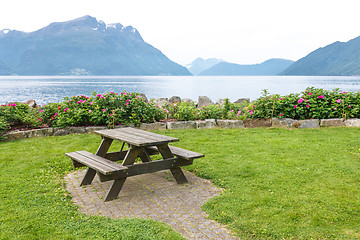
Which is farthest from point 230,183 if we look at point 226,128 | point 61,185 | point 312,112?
point 312,112

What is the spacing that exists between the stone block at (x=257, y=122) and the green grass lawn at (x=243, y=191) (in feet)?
5.65

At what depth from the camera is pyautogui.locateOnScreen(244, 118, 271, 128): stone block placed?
9.42 m

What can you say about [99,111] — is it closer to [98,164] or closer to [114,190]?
[98,164]

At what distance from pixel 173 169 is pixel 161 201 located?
0.74 metres

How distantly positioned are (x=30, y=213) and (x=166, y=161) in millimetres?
2036

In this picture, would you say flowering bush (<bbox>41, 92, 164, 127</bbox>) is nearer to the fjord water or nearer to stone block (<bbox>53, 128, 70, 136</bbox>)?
stone block (<bbox>53, 128, 70, 136</bbox>)

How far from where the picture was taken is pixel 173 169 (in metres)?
4.86

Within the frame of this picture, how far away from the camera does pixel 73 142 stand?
7.88 metres

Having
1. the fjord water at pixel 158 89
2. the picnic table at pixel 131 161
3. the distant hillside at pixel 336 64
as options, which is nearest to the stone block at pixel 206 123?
the picnic table at pixel 131 161

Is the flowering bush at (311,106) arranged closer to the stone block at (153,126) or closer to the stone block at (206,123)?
the stone block at (206,123)

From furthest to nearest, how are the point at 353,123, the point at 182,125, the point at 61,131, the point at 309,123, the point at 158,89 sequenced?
the point at 158,89 → the point at 182,125 → the point at 309,123 → the point at 353,123 → the point at 61,131

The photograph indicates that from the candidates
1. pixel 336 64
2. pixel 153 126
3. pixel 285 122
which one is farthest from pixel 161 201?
pixel 336 64

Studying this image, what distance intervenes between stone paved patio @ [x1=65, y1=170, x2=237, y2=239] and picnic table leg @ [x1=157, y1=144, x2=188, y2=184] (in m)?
0.10

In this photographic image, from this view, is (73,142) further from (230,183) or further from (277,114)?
(277,114)
